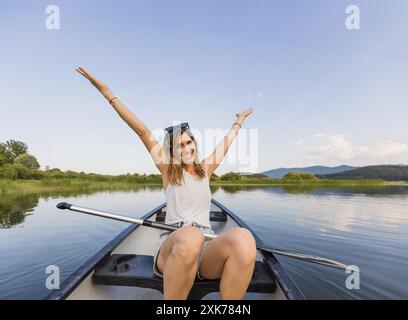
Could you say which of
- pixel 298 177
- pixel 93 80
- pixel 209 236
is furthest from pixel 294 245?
pixel 298 177

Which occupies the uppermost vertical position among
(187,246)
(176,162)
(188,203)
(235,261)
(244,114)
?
(244,114)

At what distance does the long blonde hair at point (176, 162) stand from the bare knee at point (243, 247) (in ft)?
2.57

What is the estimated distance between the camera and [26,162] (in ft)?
168

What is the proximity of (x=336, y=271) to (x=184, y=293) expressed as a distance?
3.80 m

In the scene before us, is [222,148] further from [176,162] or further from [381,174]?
[381,174]

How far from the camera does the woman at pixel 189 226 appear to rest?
1667 mm

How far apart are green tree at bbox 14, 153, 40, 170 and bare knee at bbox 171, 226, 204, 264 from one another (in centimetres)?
5900

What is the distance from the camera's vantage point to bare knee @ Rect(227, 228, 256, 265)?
5.48 feet

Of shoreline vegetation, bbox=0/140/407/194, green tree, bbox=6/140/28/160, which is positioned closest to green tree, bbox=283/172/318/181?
shoreline vegetation, bbox=0/140/407/194

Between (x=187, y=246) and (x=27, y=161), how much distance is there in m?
62.1

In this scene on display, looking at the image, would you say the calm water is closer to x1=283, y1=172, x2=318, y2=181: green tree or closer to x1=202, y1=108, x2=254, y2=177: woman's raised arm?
x1=202, y1=108, x2=254, y2=177: woman's raised arm

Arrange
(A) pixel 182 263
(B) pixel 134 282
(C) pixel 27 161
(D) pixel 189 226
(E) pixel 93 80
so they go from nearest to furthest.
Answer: (A) pixel 182 263
(D) pixel 189 226
(B) pixel 134 282
(E) pixel 93 80
(C) pixel 27 161

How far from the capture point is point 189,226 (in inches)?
70.8

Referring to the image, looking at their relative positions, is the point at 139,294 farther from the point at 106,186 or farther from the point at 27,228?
the point at 106,186
